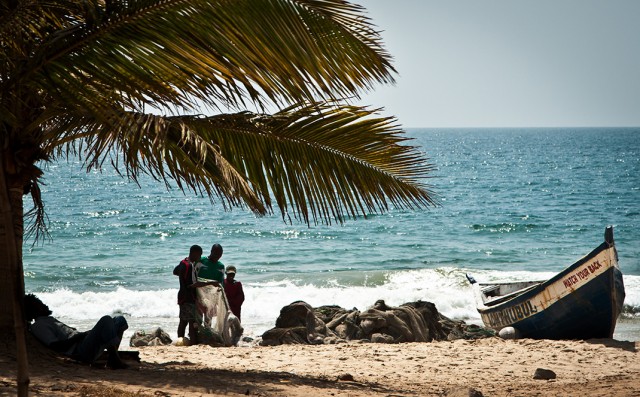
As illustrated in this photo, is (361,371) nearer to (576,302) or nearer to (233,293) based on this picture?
(233,293)

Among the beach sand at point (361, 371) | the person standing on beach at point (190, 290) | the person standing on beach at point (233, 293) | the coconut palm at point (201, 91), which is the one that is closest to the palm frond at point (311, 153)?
the coconut palm at point (201, 91)

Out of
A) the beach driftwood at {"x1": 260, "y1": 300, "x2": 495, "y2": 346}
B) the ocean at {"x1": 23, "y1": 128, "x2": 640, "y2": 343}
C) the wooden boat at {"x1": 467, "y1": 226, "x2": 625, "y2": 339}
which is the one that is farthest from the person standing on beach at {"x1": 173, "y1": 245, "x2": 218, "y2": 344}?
the wooden boat at {"x1": 467, "y1": 226, "x2": 625, "y2": 339}

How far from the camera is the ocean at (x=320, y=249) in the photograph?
62.1 ft

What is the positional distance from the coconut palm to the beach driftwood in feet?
15.4

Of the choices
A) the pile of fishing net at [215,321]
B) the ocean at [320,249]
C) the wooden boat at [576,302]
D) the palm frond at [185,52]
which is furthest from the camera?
the ocean at [320,249]

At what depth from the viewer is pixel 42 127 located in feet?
20.5

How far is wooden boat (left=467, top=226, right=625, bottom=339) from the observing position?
11.5 metres

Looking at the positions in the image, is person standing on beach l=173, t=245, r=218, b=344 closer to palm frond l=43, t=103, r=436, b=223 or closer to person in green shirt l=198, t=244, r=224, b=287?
person in green shirt l=198, t=244, r=224, b=287

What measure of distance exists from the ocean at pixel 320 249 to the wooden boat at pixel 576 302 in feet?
12.3

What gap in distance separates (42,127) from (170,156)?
1070mm

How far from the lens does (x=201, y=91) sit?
5051 millimetres

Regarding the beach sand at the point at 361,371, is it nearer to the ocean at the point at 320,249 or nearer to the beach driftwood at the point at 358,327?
the beach driftwood at the point at 358,327

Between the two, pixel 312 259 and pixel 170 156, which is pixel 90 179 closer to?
pixel 312 259

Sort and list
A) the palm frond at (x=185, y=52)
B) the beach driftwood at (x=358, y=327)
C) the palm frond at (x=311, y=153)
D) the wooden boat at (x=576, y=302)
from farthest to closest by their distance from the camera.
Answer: the wooden boat at (x=576, y=302), the beach driftwood at (x=358, y=327), the palm frond at (x=311, y=153), the palm frond at (x=185, y=52)
